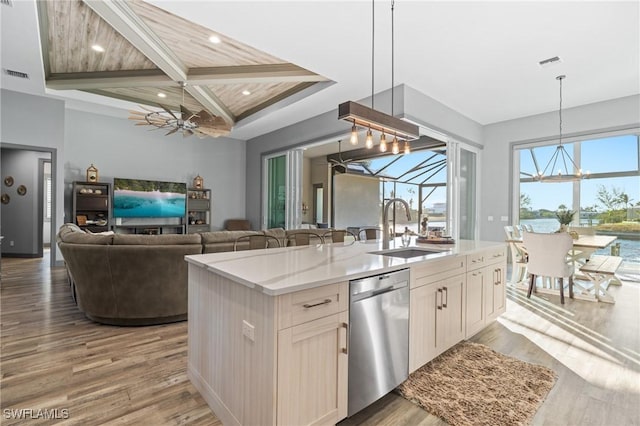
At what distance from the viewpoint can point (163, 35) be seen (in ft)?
12.5

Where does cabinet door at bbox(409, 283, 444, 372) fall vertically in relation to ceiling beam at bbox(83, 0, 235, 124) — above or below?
below

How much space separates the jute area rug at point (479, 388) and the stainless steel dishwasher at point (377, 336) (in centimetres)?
23

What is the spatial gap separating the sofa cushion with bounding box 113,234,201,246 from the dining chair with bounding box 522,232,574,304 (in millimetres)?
4143

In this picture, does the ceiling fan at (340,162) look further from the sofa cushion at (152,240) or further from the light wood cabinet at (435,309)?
the light wood cabinet at (435,309)

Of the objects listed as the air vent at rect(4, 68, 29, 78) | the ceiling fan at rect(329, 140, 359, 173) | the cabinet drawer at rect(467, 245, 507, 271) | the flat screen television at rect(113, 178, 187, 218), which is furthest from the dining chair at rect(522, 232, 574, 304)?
the air vent at rect(4, 68, 29, 78)

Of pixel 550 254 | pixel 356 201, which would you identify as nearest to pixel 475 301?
pixel 550 254

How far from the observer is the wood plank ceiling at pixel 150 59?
343 cm

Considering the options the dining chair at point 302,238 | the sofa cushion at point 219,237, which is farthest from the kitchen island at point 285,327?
the dining chair at point 302,238

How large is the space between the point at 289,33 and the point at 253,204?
212 inches

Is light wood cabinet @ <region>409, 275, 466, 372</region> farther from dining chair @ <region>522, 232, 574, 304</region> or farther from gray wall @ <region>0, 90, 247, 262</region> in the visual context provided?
gray wall @ <region>0, 90, 247, 262</region>

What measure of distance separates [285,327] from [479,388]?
157 centimetres

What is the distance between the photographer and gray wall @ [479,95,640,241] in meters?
5.21

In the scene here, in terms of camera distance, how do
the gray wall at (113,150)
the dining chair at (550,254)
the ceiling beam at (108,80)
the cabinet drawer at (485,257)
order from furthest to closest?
the gray wall at (113,150) → the ceiling beam at (108,80) → the dining chair at (550,254) → the cabinet drawer at (485,257)

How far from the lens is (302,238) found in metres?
3.60
